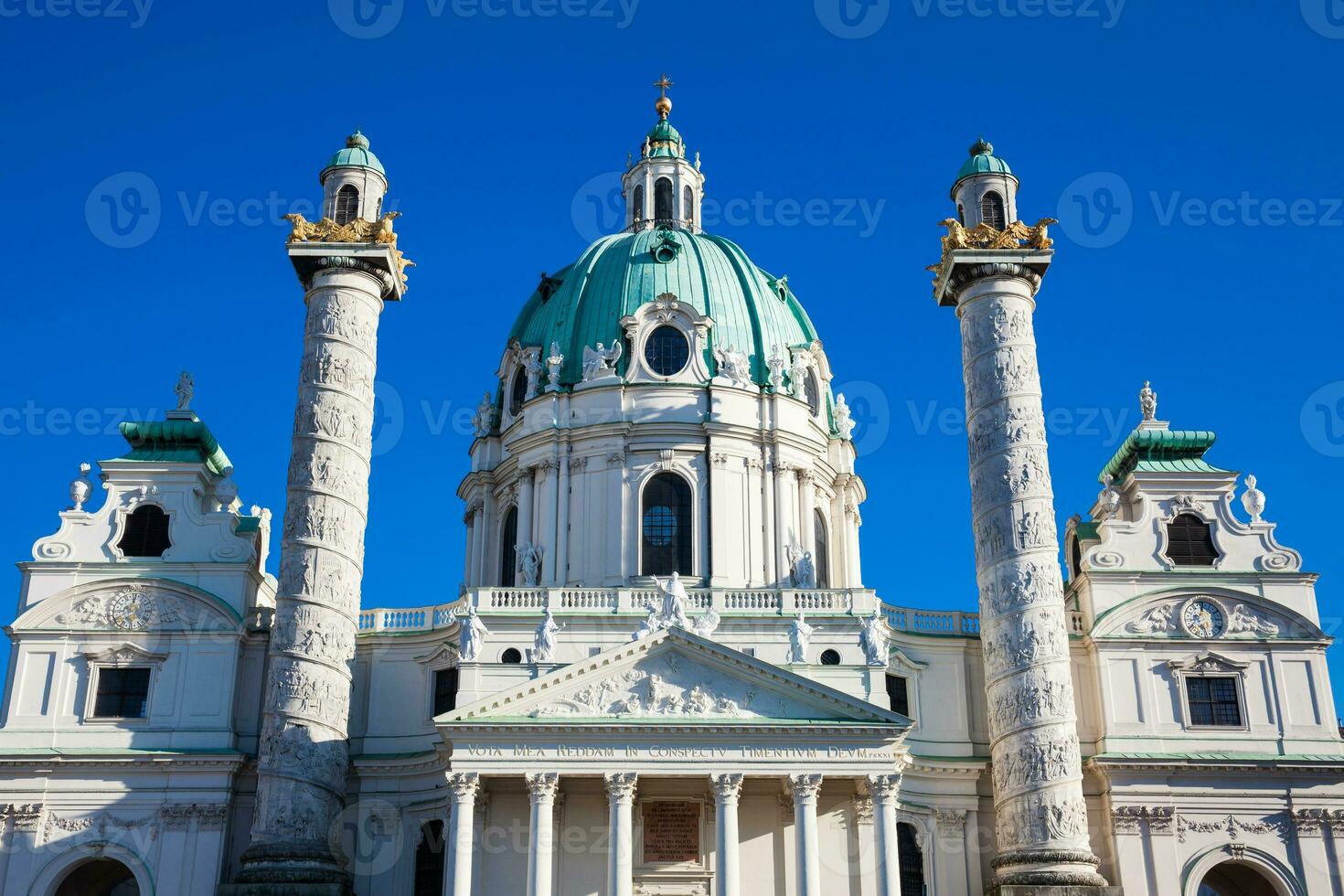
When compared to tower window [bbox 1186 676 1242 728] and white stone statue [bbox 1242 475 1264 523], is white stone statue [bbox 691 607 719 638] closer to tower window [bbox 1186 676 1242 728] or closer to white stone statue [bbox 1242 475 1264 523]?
tower window [bbox 1186 676 1242 728]

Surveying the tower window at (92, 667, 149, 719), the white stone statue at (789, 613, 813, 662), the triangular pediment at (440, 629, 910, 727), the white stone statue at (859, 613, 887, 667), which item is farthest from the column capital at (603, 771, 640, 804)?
the tower window at (92, 667, 149, 719)

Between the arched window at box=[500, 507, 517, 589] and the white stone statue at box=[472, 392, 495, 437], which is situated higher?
the white stone statue at box=[472, 392, 495, 437]

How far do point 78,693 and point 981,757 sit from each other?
75.0ft

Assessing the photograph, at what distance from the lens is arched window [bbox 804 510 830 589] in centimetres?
4538

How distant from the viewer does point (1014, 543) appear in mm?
35250

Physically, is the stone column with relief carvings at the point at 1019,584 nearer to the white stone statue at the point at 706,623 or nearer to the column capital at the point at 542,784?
the white stone statue at the point at 706,623

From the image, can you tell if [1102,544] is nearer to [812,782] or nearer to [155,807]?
[812,782]

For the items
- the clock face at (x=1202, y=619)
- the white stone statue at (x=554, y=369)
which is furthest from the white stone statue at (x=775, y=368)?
the clock face at (x=1202, y=619)

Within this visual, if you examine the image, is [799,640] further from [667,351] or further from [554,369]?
[554,369]

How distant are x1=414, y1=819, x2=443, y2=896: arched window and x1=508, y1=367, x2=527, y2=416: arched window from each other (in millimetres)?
13976

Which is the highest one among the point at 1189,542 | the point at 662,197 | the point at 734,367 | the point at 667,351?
the point at 662,197

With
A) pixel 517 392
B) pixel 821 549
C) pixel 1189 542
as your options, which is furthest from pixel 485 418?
pixel 1189 542

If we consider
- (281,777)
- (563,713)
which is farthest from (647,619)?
(281,777)

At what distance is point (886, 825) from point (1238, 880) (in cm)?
1136
